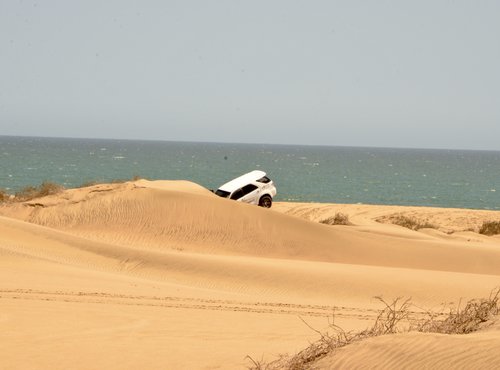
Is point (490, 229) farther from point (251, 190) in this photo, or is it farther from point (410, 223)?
point (251, 190)

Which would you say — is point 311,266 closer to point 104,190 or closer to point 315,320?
point 315,320

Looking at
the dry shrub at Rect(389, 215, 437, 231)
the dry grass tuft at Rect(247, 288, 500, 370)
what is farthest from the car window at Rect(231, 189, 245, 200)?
the dry grass tuft at Rect(247, 288, 500, 370)

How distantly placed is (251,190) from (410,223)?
665 centimetres

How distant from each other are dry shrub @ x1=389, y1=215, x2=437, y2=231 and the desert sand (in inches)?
39.9

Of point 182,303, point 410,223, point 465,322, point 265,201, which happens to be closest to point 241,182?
point 265,201

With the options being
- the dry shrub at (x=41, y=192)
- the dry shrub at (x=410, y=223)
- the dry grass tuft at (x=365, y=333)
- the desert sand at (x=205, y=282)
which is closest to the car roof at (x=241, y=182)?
the desert sand at (x=205, y=282)

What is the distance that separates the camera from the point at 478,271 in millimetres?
20484

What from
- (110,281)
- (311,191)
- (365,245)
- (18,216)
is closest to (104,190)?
(18,216)

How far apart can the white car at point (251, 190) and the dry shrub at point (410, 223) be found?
5.59 metres

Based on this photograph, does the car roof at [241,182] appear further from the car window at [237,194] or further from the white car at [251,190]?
the car window at [237,194]

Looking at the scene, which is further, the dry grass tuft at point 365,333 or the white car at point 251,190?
the white car at point 251,190

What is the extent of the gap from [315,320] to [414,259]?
10.5 m

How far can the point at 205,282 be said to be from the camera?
16391 mm

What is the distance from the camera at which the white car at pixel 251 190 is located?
28.1 meters
